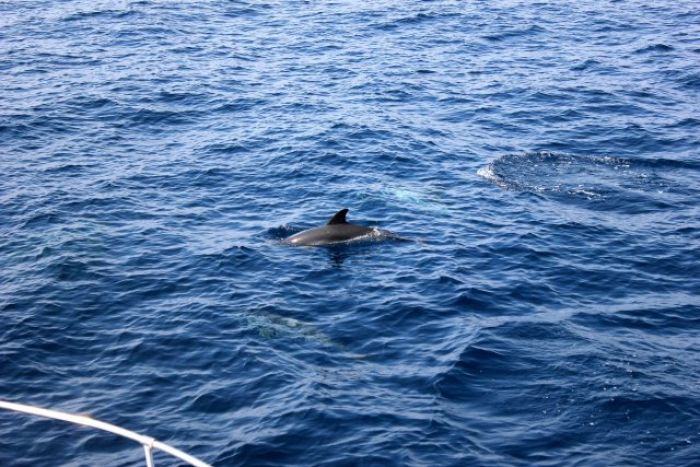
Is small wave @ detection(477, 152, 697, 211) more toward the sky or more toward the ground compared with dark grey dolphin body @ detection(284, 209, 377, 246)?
more toward the ground

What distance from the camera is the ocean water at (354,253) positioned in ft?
54.3

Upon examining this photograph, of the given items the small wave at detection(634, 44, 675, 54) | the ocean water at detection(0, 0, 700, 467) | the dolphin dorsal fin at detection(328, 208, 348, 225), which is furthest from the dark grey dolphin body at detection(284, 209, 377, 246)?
the small wave at detection(634, 44, 675, 54)

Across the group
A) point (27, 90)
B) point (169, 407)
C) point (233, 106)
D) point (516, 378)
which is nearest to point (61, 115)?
point (27, 90)

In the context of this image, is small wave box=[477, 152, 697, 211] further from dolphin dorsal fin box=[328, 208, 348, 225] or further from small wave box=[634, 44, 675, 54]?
small wave box=[634, 44, 675, 54]

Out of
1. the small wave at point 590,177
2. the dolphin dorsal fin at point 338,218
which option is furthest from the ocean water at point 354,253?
the dolphin dorsal fin at point 338,218

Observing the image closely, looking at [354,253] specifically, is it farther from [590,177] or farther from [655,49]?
[655,49]

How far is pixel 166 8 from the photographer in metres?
54.1

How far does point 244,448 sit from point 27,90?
1073 inches

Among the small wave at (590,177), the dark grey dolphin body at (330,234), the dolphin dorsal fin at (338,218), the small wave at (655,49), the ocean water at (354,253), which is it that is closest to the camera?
the ocean water at (354,253)

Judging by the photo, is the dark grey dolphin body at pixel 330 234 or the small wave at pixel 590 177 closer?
the dark grey dolphin body at pixel 330 234

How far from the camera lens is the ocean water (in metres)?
16.6

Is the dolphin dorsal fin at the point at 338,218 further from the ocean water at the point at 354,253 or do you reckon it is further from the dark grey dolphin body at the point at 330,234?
the ocean water at the point at 354,253

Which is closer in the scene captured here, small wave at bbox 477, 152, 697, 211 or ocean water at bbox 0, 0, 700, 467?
ocean water at bbox 0, 0, 700, 467

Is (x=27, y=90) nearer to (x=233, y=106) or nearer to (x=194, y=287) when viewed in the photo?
(x=233, y=106)
